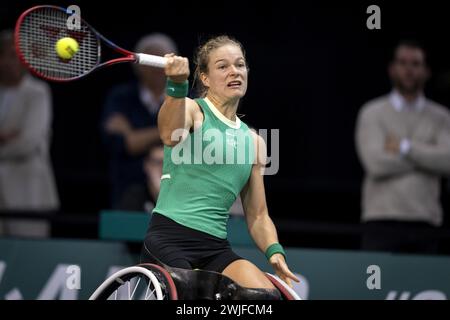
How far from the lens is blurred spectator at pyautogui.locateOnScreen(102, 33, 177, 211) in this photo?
671 cm

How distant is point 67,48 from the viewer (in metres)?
4.40

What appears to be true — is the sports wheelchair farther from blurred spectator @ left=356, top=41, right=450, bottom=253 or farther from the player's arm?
blurred spectator @ left=356, top=41, right=450, bottom=253

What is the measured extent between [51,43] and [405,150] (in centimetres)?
294

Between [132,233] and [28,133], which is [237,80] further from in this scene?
[28,133]

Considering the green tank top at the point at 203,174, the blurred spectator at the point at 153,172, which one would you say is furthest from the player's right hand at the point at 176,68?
the blurred spectator at the point at 153,172

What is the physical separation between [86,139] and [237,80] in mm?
4674

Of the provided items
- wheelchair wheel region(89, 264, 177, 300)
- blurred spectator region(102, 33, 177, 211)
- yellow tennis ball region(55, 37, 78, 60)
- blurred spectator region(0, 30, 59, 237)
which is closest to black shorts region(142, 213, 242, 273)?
wheelchair wheel region(89, 264, 177, 300)

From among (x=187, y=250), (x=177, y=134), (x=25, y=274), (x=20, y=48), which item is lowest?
(x=25, y=274)

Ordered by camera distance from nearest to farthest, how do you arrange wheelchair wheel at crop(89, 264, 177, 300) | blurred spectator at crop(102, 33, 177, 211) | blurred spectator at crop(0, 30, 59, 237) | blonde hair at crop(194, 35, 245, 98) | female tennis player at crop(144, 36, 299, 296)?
wheelchair wheel at crop(89, 264, 177, 300) → female tennis player at crop(144, 36, 299, 296) → blonde hair at crop(194, 35, 245, 98) → blurred spectator at crop(102, 33, 177, 211) → blurred spectator at crop(0, 30, 59, 237)

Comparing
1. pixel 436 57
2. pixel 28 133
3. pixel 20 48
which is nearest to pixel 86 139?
pixel 28 133

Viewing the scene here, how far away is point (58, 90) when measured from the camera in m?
8.99

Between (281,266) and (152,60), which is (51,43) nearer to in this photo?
(152,60)

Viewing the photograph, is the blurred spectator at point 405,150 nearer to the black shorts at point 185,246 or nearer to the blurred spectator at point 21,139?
the blurred spectator at point 21,139

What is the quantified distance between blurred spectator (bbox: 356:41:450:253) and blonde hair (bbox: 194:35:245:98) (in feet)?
7.65
